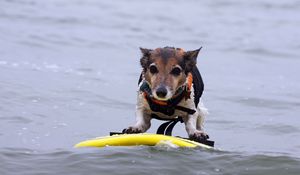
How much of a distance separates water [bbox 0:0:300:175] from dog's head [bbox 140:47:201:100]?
68cm

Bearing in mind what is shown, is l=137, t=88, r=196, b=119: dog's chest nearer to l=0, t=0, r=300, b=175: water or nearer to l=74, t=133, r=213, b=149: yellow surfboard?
→ l=74, t=133, r=213, b=149: yellow surfboard

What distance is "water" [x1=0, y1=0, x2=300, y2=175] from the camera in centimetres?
795

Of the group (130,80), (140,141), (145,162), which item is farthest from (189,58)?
(130,80)

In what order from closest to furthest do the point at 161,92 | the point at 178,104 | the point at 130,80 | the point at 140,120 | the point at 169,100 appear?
the point at 161,92, the point at 169,100, the point at 178,104, the point at 140,120, the point at 130,80

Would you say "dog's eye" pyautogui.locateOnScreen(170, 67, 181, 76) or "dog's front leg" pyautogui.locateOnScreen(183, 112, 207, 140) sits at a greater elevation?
"dog's eye" pyautogui.locateOnScreen(170, 67, 181, 76)

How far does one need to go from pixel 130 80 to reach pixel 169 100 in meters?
7.46

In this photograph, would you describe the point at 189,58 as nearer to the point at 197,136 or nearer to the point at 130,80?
the point at 197,136

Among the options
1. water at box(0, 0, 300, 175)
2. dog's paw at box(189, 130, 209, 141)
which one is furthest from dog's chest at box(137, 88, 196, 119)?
water at box(0, 0, 300, 175)

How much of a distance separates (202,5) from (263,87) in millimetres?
12988

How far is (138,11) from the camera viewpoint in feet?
86.0

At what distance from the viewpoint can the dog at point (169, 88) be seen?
7.84 metres

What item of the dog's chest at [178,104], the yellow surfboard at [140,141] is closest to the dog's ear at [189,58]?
the dog's chest at [178,104]

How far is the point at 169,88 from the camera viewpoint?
7773mm

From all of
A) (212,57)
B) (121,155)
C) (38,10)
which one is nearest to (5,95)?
(121,155)
